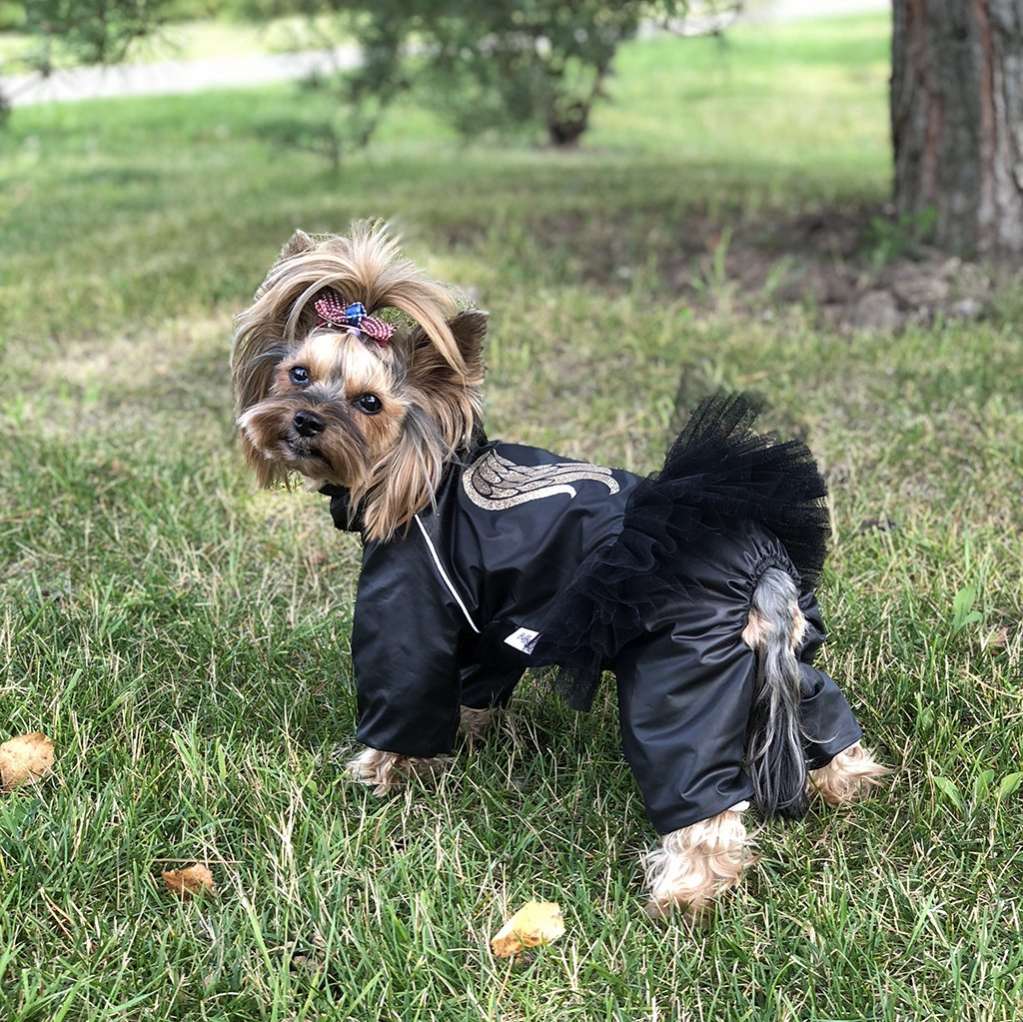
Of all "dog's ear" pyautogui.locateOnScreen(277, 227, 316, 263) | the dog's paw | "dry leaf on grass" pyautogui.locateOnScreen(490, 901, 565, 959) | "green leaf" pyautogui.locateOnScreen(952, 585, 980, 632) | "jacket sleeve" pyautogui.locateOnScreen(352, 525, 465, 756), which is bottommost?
the dog's paw

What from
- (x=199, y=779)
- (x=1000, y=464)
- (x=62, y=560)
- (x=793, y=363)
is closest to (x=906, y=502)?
(x=1000, y=464)

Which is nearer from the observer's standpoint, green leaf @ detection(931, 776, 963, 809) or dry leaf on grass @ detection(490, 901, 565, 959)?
dry leaf on grass @ detection(490, 901, 565, 959)

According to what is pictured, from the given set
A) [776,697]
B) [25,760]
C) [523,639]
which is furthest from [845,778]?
[25,760]

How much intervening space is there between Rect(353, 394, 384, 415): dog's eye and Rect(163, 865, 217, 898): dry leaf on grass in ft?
3.59

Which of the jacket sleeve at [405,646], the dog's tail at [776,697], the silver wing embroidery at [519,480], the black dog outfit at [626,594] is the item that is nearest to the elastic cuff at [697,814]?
the black dog outfit at [626,594]

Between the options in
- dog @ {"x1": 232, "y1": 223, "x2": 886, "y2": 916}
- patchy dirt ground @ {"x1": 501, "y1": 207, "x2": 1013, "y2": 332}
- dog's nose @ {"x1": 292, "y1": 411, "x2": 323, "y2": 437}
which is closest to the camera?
dog @ {"x1": 232, "y1": 223, "x2": 886, "y2": 916}

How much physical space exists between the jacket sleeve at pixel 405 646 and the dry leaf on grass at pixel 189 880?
48 cm

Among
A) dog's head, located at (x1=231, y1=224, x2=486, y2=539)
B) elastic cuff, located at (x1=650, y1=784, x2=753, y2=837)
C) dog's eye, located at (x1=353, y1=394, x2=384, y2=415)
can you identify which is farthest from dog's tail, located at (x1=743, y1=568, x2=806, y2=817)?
dog's eye, located at (x1=353, y1=394, x2=384, y2=415)

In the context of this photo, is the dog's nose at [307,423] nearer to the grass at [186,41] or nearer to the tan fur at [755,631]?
the tan fur at [755,631]

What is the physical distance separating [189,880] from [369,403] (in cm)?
115

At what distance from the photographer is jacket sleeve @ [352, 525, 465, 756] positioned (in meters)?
2.73

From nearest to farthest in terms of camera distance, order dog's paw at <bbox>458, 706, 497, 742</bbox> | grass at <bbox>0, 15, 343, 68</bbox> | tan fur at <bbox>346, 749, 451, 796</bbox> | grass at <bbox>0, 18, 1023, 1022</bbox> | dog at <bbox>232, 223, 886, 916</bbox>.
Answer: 1. grass at <bbox>0, 18, 1023, 1022</bbox>
2. dog at <bbox>232, 223, 886, 916</bbox>
3. tan fur at <bbox>346, 749, 451, 796</bbox>
4. dog's paw at <bbox>458, 706, 497, 742</bbox>
5. grass at <bbox>0, 15, 343, 68</bbox>

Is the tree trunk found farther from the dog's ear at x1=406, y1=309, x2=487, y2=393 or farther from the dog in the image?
the dog's ear at x1=406, y1=309, x2=487, y2=393

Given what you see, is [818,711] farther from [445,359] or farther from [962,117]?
[962,117]
